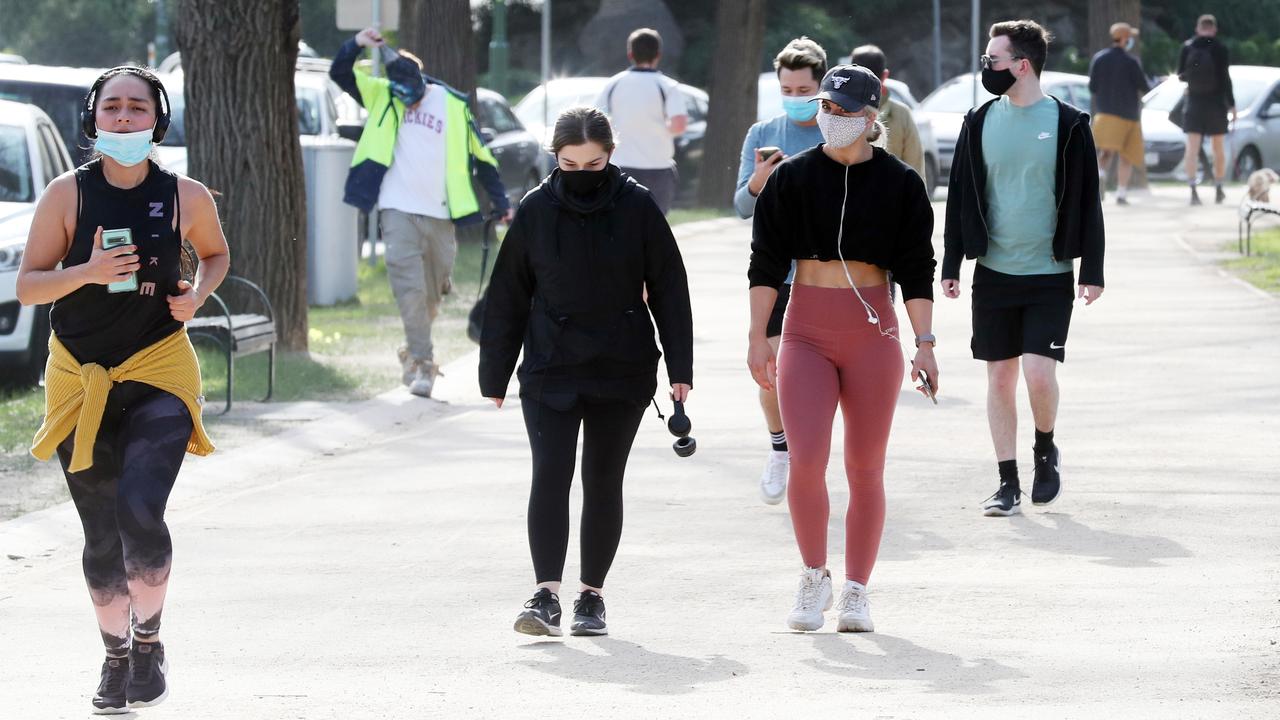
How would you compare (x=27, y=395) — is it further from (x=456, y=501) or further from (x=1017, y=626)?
(x=1017, y=626)

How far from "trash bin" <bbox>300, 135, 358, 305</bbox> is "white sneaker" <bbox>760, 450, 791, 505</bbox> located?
8.28 metres

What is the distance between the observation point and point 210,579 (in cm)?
743

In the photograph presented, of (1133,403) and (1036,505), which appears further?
(1133,403)

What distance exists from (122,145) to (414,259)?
247 inches

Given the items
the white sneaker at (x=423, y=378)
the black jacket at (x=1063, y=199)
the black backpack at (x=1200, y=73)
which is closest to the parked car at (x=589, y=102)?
the black backpack at (x=1200, y=73)

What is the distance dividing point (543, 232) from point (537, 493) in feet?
2.61

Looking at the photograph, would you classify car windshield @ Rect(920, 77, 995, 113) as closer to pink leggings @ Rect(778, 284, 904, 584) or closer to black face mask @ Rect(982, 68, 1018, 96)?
black face mask @ Rect(982, 68, 1018, 96)

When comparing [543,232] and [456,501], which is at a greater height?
[543,232]

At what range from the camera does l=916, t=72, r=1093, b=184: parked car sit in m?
29.0

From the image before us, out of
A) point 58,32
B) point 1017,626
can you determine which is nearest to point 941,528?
point 1017,626

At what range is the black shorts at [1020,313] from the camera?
27.6 ft

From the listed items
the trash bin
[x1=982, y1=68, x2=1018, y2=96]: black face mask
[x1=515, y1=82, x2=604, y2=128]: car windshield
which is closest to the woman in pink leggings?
[x1=982, y1=68, x2=1018, y2=96]: black face mask

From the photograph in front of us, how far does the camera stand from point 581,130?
653cm

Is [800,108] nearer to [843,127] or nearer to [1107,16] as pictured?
[843,127]
